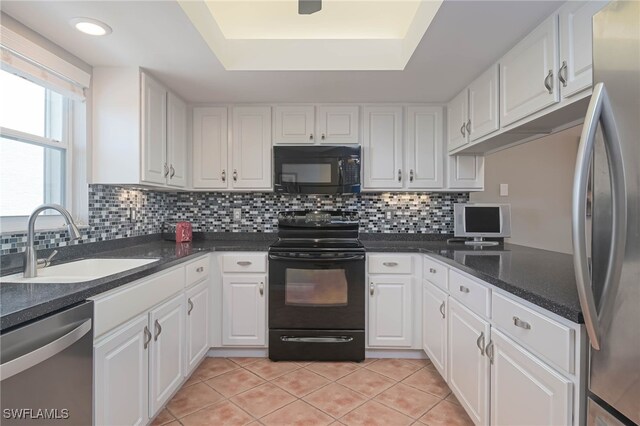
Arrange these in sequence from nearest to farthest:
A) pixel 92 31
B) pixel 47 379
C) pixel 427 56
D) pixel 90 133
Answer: pixel 47 379 < pixel 92 31 < pixel 427 56 < pixel 90 133

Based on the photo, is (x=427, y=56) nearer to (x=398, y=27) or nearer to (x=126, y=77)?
(x=398, y=27)

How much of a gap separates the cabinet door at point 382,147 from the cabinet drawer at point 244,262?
3.59 feet

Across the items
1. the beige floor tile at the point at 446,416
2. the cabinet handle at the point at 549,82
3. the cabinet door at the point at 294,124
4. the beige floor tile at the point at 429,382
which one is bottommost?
the beige floor tile at the point at 446,416

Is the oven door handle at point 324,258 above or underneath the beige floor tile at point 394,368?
above

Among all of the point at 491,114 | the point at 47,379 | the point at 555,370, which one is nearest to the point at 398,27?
the point at 491,114

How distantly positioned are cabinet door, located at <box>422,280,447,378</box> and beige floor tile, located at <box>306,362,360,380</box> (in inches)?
22.3

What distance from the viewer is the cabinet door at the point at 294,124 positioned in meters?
2.75

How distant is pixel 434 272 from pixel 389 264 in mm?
371

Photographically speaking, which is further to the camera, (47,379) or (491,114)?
(491,114)

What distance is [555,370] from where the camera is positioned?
3.35 feet

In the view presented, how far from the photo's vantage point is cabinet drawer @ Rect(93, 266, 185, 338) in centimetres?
122

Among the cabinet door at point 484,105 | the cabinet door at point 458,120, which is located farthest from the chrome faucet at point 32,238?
the cabinet door at point 458,120

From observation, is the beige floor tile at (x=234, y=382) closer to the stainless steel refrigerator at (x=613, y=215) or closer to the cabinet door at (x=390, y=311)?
the cabinet door at (x=390, y=311)

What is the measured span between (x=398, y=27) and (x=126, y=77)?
71.7 inches
